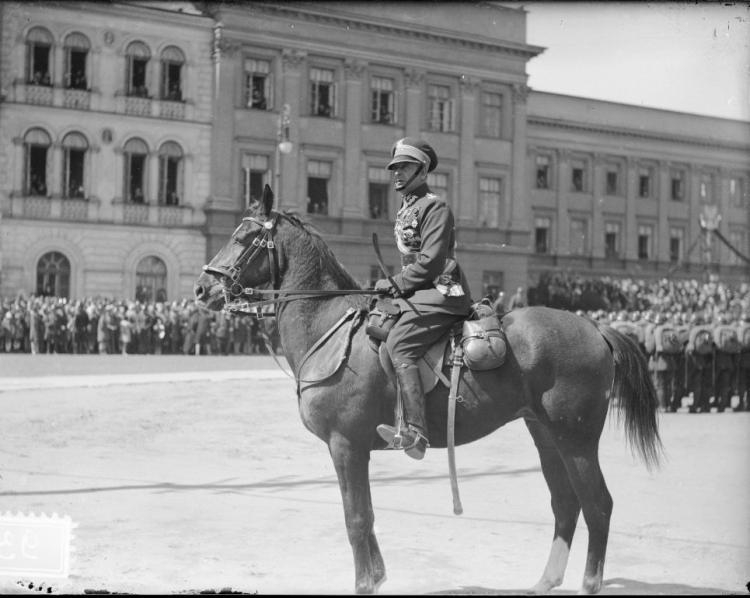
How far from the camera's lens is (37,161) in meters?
35.0

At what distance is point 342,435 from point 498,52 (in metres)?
39.0

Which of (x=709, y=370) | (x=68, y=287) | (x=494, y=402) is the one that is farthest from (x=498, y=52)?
(x=494, y=402)

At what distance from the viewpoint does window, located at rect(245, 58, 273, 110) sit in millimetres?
38719

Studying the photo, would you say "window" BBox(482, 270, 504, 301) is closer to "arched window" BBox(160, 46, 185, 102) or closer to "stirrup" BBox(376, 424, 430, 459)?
"arched window" BBox(160, 46, 185, 102)

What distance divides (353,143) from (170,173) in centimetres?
802

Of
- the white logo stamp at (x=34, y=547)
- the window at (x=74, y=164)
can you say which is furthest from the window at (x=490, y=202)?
the white logo stamp at (x=34, y=547)

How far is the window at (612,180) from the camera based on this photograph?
5238 cm

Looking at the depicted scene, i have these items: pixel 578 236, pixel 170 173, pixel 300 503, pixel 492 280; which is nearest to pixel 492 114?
pixel 492 280

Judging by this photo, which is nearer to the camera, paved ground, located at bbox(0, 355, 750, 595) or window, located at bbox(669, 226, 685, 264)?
paved ground, located at bbox(0, 355, 750, 595)

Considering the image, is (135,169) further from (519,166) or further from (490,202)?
(519,166)

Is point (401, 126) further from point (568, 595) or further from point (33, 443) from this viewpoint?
point (568, 595)

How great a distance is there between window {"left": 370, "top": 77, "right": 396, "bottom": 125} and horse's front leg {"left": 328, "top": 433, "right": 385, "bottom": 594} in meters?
36.4

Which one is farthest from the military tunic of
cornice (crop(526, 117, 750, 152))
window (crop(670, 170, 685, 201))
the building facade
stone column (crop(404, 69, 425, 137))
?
window (crop(670, 170, 685, 201))

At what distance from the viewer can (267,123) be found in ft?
129
